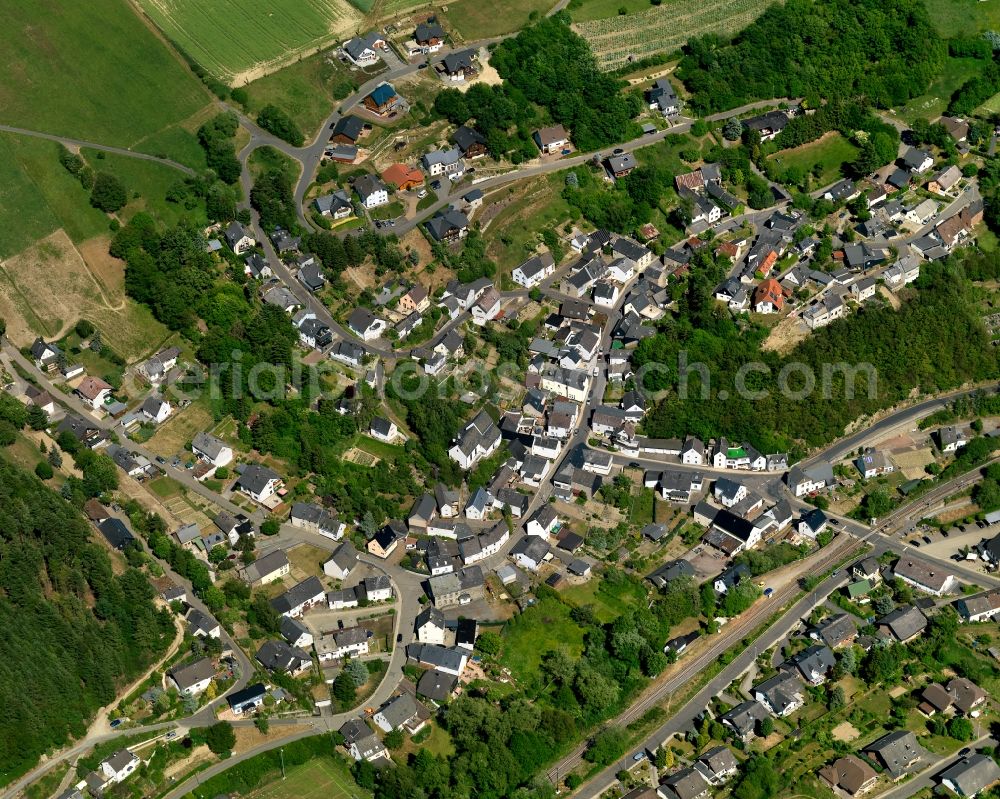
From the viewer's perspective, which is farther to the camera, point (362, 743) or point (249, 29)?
point (249, 29)

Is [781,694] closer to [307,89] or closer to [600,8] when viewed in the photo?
[307,89]

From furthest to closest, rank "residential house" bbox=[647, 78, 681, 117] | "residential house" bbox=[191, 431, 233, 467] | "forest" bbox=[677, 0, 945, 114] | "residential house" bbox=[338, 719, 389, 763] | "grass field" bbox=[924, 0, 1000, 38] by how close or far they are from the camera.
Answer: "grass field" bbox=[924, 0, 1000, 38], "forest" bbox=[677, 0, 945, 114], "residential house" bbox=[647, 78, 681, 117], "residential house" bbox=[191, 431, 233, 467], "residential house" bbox=[338, 719, 389, 763]

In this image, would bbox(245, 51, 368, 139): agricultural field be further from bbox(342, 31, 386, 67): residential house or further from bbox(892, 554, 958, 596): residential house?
bbox(892, 554, 958, 596): residential house

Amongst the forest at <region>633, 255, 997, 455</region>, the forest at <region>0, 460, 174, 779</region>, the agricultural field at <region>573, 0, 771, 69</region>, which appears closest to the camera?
the forest at <region>0, 460, 174, 779</region>

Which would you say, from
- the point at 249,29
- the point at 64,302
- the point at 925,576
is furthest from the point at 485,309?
the point at 249,29

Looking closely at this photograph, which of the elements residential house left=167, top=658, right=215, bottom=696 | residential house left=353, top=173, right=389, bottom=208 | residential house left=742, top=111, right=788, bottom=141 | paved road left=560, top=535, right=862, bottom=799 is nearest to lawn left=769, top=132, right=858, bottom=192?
residential house left=742, top=111, right=788, bottom=141
